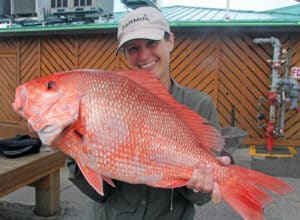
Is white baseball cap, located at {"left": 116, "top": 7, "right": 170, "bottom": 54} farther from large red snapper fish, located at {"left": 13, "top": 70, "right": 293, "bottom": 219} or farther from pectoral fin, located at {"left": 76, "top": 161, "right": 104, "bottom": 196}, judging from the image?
pectoral fin, located at {"left": 76, "top": 161, "right": 104, "bottom": 196}

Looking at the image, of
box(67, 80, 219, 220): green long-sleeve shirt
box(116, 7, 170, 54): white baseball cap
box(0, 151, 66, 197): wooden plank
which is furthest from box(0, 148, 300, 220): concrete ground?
box(116, 7, 170, 54): white baseball cap

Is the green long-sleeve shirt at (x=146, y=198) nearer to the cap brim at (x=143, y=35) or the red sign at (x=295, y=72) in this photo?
the cap brim at (x=143, y=35)

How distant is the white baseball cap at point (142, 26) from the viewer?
1.85 metres

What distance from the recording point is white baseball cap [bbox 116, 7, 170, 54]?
1851 mm

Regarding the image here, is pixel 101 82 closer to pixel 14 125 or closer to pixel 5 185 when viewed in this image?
pixel 5 185

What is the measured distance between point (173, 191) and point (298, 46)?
6985 millimetres

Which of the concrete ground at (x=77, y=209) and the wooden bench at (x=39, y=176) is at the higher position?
the wooden bench at (x=39, y=176)

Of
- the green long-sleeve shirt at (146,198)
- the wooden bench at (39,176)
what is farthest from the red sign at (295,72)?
the green long-sleeve shirt at (146,198)

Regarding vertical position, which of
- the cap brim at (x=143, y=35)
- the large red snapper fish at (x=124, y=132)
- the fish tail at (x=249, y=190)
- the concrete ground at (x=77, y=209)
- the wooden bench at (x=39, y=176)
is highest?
the cap brim at (x=143, y=35)

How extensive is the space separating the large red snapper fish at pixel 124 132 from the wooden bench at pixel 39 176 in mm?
2140

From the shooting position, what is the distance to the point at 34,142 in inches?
155

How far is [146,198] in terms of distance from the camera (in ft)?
6.27

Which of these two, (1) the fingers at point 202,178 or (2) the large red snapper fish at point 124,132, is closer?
(2) the large red snapper fish at point 124,132

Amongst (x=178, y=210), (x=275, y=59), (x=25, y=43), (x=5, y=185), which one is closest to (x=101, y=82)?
(x=178, y=210)
